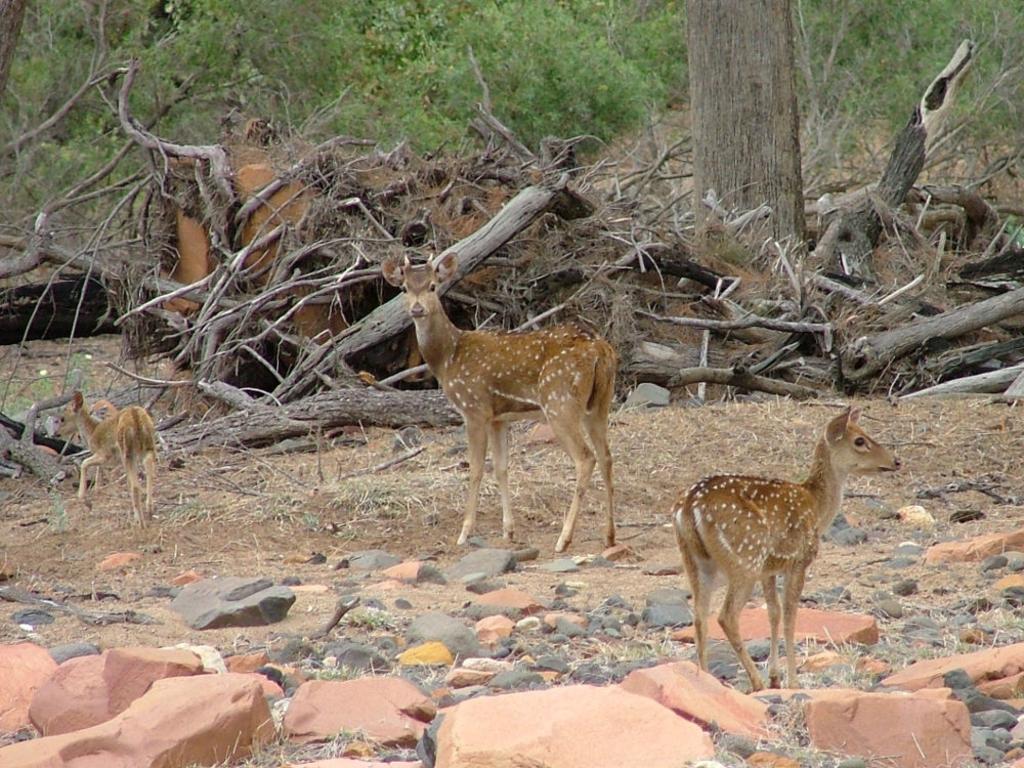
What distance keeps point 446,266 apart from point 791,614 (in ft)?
18.6

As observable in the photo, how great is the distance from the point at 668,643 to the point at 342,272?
734 cm

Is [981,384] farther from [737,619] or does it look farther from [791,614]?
[737,619]

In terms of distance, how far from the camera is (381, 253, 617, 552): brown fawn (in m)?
10.4

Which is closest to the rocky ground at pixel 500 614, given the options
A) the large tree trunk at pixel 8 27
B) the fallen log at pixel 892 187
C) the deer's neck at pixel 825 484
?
the deer's neck at pixel 825 484

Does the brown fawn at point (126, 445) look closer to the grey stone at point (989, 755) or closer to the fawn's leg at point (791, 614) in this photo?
the fawn's leg at point (791, 614)

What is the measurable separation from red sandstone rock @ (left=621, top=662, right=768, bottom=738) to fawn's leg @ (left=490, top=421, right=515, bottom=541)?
15.7ft

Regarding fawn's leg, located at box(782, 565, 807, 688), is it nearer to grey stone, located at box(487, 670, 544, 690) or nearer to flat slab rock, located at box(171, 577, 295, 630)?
grey stone, located at box(487, 670, 544, 690)

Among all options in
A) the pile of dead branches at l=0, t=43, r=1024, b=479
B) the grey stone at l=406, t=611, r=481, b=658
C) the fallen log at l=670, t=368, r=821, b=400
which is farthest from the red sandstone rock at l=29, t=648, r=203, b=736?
the fallen log at l=670, t=368, r=821, b=400

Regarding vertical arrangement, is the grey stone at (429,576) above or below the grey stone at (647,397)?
above

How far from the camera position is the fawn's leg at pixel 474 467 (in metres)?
10.5

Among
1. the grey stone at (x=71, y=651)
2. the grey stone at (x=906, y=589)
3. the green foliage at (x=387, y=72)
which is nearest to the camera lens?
the grey stone at (x=71, y=651)

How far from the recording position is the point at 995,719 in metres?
5.67

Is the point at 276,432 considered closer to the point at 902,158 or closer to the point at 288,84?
the point at 902,158

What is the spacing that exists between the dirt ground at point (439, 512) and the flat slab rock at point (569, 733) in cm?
273
